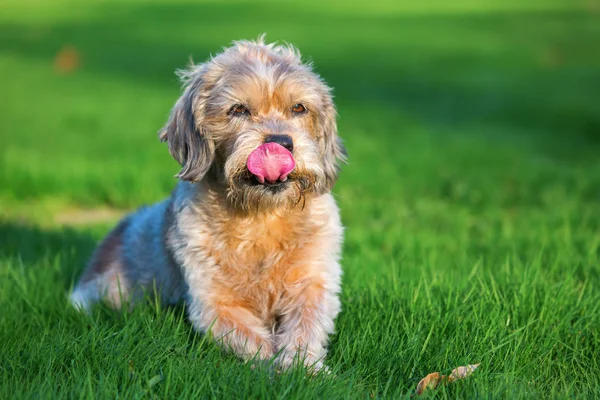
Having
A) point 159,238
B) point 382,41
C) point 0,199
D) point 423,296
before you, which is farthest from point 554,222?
point 382,41

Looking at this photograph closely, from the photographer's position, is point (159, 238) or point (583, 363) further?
point (159, 238)

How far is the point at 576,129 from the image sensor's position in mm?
14773

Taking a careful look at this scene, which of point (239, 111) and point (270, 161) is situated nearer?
point (270, 161)

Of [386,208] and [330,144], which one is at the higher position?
[330,144]

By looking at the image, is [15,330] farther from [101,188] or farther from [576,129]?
[576,129]

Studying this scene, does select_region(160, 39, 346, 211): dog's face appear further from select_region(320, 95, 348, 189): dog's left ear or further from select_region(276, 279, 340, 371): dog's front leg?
select_region(276, 279, 340, 371): dog's front leg

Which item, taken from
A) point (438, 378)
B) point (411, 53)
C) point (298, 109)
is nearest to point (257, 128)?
point (298, 109)

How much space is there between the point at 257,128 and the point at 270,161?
0.72 feet

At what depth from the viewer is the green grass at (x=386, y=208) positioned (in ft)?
14.0

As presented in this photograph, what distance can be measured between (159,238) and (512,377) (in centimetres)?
253

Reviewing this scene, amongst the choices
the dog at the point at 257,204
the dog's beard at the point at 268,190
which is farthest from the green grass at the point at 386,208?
the dog's beard at the point at 268,190

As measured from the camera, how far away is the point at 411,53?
23938 mm

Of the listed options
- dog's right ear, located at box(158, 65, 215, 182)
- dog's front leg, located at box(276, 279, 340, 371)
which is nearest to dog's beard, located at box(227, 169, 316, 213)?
dog's right ear, located at box(158, 65, 215, 182)

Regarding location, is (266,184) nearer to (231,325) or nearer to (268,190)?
(268,190)
